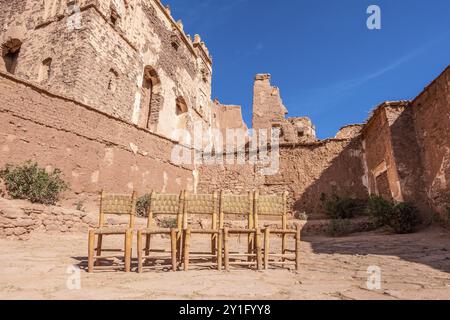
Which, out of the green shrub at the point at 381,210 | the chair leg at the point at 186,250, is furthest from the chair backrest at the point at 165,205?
the green shrub at the point at 381,210

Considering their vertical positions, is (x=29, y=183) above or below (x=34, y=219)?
above

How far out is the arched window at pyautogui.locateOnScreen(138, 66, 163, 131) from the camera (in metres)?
19.0

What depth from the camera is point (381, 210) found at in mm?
9227

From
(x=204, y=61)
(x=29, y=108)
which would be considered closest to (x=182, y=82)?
(x=204, y=61)

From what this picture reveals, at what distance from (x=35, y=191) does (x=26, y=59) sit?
35.4ft

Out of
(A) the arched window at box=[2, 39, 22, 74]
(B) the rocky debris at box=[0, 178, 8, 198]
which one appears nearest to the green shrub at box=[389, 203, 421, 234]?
(B) the rocky debris at box=[0, 178, 8, 198]

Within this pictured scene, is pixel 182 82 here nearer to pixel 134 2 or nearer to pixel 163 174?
pixel 134 2

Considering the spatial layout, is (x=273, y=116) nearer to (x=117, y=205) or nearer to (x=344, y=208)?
(x=344, y=208)

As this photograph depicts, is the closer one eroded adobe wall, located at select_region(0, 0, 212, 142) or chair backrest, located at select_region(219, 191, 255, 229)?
chair backrest, located at select_region(219, 191, 255, 229)

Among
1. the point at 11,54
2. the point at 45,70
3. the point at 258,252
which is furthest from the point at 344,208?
the point at 11,54

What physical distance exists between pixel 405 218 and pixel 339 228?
6.52 feet

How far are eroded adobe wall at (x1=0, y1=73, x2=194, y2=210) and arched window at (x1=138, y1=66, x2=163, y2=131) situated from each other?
6.93m

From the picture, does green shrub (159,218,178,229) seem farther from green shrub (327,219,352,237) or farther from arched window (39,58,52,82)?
arched window (39,58,52,82)

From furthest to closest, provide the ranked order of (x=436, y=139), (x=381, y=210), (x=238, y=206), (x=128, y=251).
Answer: (x=381, y=210), (x=436, y=139), (x=238, y=206), (x=128, y=251)
